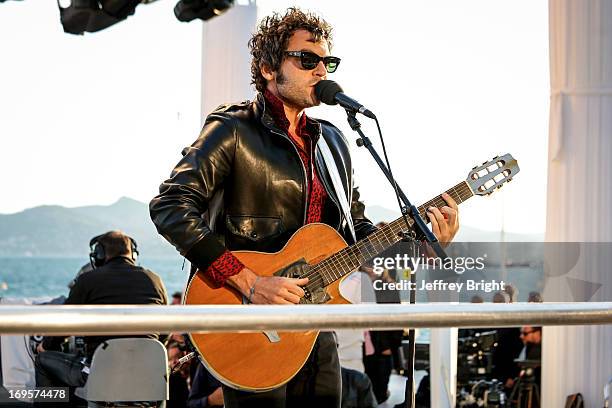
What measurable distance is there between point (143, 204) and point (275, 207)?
83.3 m

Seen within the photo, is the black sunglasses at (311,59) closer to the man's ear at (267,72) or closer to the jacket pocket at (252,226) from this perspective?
the man's ear at (267,72)

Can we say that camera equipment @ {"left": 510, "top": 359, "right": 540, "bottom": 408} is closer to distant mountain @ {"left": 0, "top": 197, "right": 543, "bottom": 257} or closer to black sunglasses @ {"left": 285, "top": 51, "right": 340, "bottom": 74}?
black sunglasses @ {"left": 285, "top": 51, "right": 340, "bottom": 74}

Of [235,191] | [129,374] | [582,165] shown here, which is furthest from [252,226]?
[582,165]

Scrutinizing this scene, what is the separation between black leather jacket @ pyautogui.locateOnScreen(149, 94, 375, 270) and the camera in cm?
340

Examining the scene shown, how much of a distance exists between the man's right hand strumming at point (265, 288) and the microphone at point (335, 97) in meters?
0.58

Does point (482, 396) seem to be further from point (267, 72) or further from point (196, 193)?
point (196, 193)

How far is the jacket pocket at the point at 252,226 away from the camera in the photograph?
3.51 meters

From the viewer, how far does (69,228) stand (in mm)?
86375

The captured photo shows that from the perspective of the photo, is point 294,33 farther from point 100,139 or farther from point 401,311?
point 100,139

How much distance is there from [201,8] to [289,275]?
3.54ft

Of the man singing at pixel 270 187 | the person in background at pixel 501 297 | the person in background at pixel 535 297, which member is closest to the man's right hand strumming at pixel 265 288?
the man singing at pixel 270 187

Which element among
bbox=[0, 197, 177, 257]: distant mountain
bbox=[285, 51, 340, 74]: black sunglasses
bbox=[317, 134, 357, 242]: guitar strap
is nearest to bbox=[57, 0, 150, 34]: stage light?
bbox=[285, 51, 340, 74]: black sunglasses

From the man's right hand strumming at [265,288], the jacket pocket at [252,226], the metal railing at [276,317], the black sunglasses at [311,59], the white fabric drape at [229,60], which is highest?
the white fabric drape at [229,60]

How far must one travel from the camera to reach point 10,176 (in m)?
74.2
